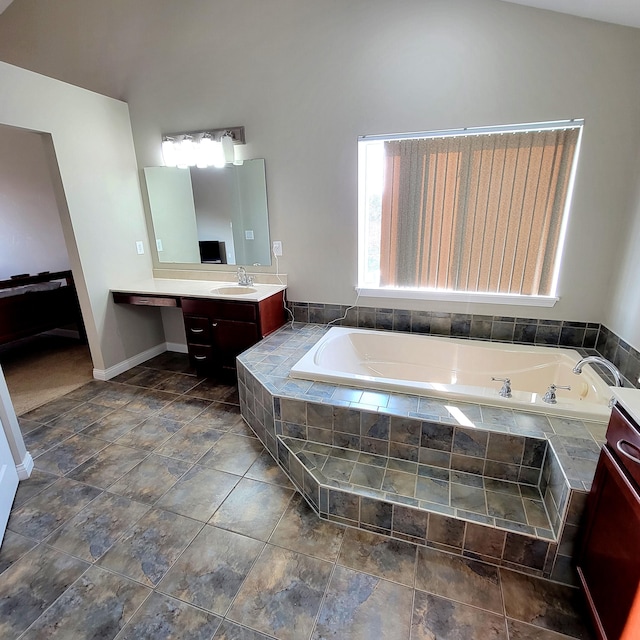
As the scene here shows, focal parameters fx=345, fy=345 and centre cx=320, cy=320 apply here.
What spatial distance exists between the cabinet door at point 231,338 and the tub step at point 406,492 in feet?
3.88

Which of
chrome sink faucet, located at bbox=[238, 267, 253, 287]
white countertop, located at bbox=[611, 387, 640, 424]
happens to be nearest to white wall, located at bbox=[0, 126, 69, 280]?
chrome sink faucet, located at bbox=[238, 267, 253, 287]

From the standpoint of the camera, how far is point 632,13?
5.82 feet

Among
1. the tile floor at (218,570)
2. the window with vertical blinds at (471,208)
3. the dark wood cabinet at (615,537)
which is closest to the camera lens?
the dark wood cabinet at (615,537)

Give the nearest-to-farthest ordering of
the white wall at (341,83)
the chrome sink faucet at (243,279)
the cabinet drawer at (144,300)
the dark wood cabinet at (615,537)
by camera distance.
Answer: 1. the dark wood cabinet at (615,537)
2. the white wall at (341,83)
3. the cabinet drawer at (144,300)
4. the chrome sink faucet at (243,279)

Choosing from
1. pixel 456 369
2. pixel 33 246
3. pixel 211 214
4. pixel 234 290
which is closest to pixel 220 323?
pixel 234 290

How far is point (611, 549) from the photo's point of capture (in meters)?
1.08

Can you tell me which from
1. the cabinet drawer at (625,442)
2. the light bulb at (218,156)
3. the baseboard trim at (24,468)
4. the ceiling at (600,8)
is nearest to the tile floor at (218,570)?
the baseboard trim at (24,468)

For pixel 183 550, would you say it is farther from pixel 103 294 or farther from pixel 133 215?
pixel 133 215

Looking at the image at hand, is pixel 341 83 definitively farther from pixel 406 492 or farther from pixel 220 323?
pixel 406 492

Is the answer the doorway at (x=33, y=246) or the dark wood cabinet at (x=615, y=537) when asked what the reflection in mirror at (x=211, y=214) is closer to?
the doorway at (x=33, y=246)

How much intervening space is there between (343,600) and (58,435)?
216cm

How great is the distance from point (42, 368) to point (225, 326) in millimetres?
2106

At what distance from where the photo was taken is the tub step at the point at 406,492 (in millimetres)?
1468

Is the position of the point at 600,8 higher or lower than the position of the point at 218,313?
higher
